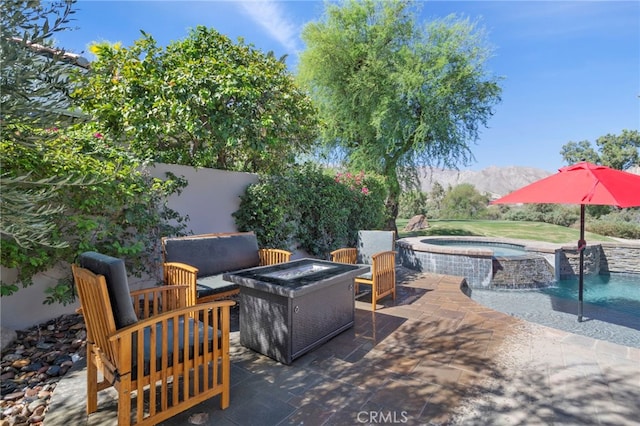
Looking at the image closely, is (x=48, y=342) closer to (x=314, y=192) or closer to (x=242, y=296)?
(x=242, y=296)

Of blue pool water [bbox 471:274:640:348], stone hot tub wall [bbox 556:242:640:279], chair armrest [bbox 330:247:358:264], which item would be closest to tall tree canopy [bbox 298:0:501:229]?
stone hot tub wall [bbox 556:242:640:279]

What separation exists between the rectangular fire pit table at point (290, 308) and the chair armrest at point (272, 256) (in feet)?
3.57

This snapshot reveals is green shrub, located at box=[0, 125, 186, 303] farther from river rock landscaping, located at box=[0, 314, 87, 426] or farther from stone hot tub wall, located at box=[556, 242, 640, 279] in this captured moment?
stone hot tub wall, located at box=[556, 242, 640, 279]

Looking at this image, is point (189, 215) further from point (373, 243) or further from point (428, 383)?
point (428, 383)

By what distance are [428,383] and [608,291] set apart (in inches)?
282

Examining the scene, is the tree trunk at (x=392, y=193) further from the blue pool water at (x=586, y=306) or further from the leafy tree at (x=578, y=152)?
the leafy tree at (x=578, y=152)

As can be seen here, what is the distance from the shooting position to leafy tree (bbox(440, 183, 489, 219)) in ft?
81.7

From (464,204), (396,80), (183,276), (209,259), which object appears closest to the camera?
(183,276)

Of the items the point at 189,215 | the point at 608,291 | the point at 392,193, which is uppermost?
the point at 392,193

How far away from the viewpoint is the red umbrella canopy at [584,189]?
3.66 meters

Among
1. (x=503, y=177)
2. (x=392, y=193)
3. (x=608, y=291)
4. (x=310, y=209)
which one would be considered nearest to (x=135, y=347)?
(x=310, y=209)

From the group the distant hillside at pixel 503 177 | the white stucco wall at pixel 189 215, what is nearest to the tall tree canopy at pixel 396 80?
the white stucco wall at pixel 189 215

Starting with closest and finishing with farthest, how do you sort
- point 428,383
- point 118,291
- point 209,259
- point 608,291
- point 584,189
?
point 118,291 → point 428,383 → point 584,189 → point 209,259 → point 608,291

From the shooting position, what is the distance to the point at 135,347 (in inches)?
81.8
